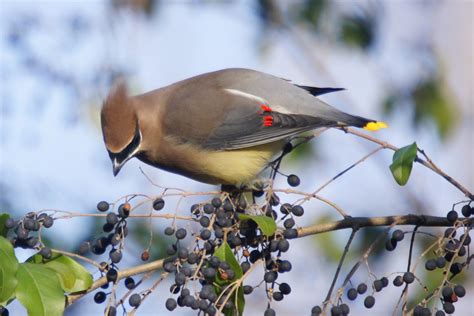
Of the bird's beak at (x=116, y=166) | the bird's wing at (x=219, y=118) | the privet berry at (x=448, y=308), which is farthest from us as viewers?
Answer: the bird's wing at (x=219, y=118)

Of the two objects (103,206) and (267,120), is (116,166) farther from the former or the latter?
(103,206)

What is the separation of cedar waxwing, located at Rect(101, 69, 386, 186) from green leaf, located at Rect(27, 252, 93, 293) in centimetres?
121

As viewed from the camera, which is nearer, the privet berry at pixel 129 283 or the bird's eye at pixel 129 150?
the privet berry at pixel 129 283

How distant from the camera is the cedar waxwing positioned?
12.8 ft

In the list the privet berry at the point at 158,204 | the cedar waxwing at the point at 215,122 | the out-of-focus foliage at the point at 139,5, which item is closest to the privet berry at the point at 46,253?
the privet berry at the point at 158,204

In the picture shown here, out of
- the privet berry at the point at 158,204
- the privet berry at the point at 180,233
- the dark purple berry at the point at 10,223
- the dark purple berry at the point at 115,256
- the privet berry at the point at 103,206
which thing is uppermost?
the privet berry at the point at 158,204

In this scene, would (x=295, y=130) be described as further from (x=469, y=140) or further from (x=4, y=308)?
(x=469, y=140)

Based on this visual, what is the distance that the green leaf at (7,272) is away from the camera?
7.73 ft

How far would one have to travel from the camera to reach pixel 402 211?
7215 millimetres

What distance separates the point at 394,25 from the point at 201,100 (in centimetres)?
448

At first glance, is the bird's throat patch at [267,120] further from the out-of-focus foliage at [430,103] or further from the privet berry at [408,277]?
the out-of-focus foliage at [430,103]

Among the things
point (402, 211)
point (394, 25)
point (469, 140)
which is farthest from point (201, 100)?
point (469, 140)

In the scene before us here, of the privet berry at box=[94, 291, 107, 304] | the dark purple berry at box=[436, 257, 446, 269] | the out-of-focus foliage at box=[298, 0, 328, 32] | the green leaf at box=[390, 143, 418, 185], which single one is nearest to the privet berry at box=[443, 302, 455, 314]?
the dark purple berry at box=[436, 257, 446, 269]

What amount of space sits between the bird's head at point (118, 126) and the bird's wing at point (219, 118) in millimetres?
245
